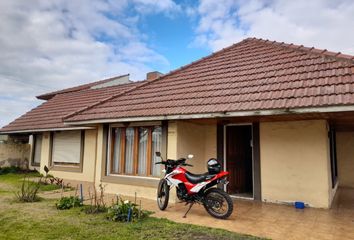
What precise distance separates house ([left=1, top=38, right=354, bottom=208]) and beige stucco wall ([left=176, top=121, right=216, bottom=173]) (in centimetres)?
3

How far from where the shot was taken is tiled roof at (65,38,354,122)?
21.4 ft

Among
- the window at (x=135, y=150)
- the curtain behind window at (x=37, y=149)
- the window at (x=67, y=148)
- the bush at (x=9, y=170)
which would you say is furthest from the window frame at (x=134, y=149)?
the bush at (x=9, y=170)

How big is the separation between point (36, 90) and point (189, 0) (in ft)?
59.8

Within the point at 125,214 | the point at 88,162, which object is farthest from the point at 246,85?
the point at 88,162

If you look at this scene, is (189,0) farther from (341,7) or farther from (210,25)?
(341,7)

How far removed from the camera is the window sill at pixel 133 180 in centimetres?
843

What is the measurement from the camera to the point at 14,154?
1702 cm

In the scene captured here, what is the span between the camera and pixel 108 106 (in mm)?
9938

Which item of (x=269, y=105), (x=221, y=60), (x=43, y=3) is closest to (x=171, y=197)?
(x=269, y=105)

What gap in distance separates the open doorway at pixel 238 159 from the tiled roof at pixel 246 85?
1725 millimetres

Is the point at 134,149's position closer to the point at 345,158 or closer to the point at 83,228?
the point at 83,228

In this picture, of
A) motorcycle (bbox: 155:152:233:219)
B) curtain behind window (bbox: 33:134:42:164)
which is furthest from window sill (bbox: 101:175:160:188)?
curtain behind window (bbox: 33:134:42:164)

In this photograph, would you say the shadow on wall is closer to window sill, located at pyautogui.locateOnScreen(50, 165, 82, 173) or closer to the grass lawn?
window sill, located at pyautogui.locateOnScreen(50, 165, 82, 173)

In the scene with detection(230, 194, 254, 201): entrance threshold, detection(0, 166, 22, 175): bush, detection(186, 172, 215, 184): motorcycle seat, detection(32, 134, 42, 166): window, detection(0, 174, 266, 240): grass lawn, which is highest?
detection(32, 134, 42, 166): window
